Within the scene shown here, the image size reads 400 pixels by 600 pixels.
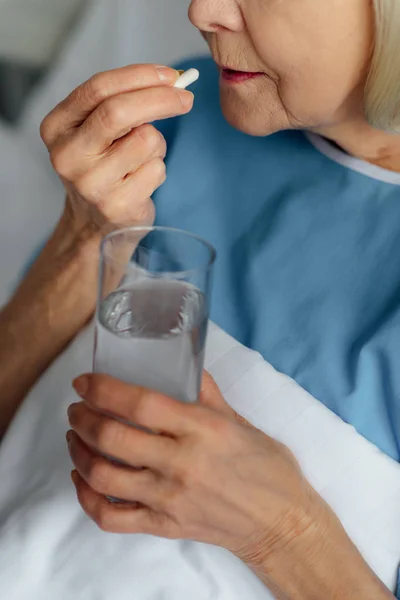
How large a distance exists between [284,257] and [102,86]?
0.32 metres

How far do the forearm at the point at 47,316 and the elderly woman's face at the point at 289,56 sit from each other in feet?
0.89

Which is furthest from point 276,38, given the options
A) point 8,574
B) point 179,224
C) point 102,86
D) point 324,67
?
point 8,574

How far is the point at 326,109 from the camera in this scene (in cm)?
93

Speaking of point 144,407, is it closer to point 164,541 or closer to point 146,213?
point 164,541

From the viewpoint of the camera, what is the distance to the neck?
3.22 ft

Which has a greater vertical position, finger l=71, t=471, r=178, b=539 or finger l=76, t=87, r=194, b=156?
finger l=76, t=87, r=194, b=156

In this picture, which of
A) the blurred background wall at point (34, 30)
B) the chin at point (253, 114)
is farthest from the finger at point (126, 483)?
the blurred background wall at point (34, 30)

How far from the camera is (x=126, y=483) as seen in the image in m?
0.67

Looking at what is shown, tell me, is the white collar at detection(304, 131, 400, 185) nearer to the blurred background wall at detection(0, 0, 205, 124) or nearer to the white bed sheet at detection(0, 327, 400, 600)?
the white bed sheet at detection(0, 327, 400, 600)

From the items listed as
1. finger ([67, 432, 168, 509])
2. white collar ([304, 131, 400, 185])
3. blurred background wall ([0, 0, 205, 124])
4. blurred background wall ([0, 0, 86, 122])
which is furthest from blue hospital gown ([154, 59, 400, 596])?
blurred background wall ([0, 0, 86, 122])

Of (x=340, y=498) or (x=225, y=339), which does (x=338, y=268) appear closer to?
(x=225, y=339)

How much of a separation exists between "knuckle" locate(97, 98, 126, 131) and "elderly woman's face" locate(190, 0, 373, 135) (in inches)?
5.5

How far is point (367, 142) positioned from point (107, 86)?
0.34 metres

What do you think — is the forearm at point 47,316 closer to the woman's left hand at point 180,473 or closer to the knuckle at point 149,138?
the knuckle at point 149,138
